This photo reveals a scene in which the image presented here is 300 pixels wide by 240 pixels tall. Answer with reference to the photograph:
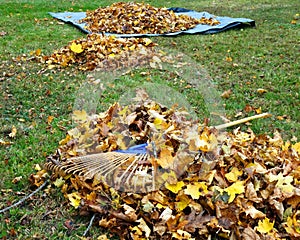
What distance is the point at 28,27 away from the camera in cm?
796

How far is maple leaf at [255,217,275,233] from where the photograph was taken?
7.60 ft

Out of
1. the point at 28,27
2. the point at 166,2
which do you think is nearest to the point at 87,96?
the point at 28,27

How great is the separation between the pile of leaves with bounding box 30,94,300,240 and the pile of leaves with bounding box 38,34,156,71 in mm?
2320

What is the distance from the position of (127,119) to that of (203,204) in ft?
3.32

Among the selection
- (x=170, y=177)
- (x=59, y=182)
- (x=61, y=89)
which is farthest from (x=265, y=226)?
(x=61, y=89)

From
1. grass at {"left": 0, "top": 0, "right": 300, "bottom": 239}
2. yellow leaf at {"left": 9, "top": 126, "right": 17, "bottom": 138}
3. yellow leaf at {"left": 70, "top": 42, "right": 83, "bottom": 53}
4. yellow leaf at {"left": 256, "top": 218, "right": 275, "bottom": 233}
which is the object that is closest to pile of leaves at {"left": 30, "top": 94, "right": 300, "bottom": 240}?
yellow leaf at {"left": 256, "top": 218, "right": 275, "bottom": 233}

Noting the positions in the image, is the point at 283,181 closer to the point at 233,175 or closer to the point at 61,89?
the point at 233,175

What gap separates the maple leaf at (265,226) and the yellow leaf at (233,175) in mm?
308

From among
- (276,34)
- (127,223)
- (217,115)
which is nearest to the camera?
(127,223)

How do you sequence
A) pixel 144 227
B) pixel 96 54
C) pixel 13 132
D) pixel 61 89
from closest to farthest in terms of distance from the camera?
pixel 144 227, pixel 13 132, pixel 61 89, pixel 96 54

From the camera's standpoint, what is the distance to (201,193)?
7.91ft

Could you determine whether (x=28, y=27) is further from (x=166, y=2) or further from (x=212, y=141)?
(x=212, y=141)

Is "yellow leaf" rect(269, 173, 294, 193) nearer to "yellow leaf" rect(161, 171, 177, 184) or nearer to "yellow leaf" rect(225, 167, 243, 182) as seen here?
"yellow leaf" rect(225, 167, 243, 182)

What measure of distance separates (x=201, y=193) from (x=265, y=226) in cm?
41
